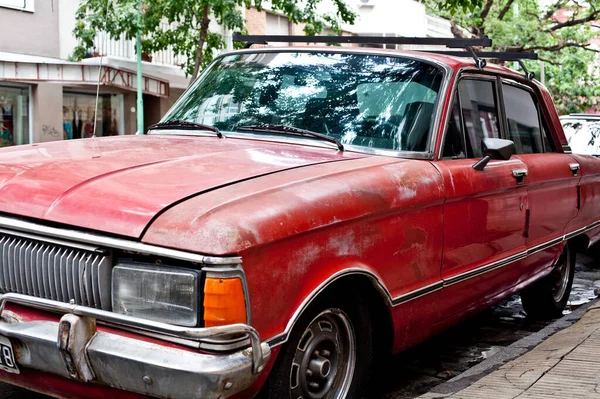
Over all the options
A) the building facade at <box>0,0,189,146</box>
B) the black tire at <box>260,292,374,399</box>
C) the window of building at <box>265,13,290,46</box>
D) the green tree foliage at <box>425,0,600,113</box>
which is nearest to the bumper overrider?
the black tire at <box>260,292,374,399</box>

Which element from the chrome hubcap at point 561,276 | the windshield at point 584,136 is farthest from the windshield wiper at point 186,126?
the windshield at point 584,136

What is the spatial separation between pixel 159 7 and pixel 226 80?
12259 millimetres

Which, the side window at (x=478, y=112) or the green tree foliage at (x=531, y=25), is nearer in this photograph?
the side window at (x=478, y=112)

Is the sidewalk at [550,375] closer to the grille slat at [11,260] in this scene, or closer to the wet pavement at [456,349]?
the wet pavement at [456,349]

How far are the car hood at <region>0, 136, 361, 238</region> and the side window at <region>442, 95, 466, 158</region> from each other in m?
0.70

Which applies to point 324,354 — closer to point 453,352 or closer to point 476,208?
point 476,208

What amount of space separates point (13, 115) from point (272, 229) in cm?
1588

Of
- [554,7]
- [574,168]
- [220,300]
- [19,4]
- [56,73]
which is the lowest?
[220,300]

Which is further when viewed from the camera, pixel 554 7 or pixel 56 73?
pixel 554 7

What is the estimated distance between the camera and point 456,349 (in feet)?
19.6

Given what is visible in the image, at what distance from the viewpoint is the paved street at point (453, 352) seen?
16.2 ft

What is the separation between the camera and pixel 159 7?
55.2ft

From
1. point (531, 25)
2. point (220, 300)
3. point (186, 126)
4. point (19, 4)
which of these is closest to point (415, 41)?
point (186, 126)

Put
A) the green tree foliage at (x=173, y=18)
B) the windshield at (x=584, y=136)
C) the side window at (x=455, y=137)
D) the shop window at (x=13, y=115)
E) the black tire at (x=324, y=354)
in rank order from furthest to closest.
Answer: the shop window at (x=13, y=115)
the green tree foliage at (x=173, y=18)
the windshield at (x=584, y=136)
the side window at (x=455, y=137)
the black tire at (x=324, y=354)
